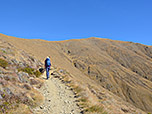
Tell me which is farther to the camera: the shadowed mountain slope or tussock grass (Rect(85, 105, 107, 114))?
the shadowed mountain slope

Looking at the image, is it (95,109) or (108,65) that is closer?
(95,109)

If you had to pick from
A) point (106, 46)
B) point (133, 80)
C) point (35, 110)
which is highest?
point (106, 46)

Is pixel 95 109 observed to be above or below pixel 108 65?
below

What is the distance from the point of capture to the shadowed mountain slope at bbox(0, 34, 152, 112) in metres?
52.4

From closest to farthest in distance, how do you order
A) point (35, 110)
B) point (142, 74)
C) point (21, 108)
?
point (21, 108) → point (35, 110) → point (142, 74)

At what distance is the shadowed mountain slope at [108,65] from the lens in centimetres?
5244

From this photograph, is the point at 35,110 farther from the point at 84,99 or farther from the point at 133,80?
the point at 133,80

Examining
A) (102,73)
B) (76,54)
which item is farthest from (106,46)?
(102,73)

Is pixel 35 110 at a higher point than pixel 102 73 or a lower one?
higher

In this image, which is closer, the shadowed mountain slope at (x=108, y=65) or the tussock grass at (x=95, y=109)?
the tussock grass at (x=95, y=109)

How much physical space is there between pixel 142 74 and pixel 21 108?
78658mm

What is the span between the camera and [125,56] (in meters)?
81.9

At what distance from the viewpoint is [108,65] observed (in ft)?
227

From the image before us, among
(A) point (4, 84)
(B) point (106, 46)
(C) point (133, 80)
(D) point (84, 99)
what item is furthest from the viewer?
(B) point (106, 46)
